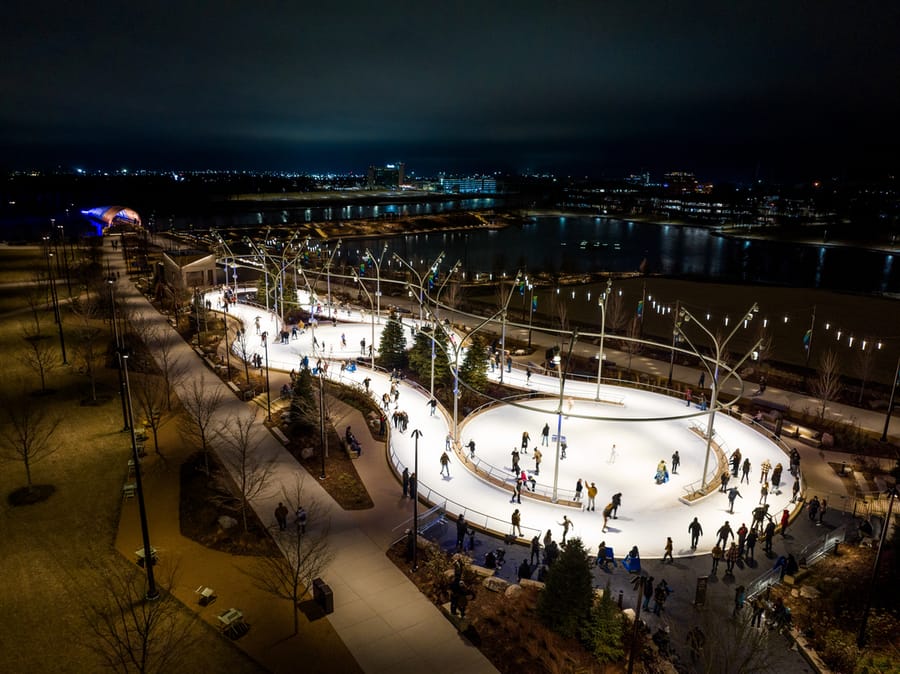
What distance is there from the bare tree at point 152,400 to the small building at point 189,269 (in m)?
30.0

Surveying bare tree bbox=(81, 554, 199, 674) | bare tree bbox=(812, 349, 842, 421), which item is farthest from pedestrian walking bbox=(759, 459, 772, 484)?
bare tree bbox=(81, 554, 199, 674)

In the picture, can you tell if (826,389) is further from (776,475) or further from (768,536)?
(768,536)

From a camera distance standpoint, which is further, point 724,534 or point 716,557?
point 724,534

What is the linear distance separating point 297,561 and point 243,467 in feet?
12.5

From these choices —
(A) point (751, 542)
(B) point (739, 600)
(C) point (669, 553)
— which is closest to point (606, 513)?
(C) point (669, 553)

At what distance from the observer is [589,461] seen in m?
27.6

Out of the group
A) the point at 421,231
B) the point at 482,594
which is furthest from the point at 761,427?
the point at 421,231

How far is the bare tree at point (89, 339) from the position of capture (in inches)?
1315

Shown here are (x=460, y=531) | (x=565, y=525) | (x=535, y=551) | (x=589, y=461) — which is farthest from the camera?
(x=589, y=461)

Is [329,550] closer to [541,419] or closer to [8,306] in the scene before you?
[541,419]

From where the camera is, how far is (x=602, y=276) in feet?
293

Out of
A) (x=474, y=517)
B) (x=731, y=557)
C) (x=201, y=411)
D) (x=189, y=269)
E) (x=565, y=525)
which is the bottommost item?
(x=474, y=517)

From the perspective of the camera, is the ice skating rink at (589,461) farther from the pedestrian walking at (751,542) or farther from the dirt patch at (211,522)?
the dirt patch at (211,522)

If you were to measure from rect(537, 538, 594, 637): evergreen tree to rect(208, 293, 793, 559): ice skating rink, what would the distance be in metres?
5.35
